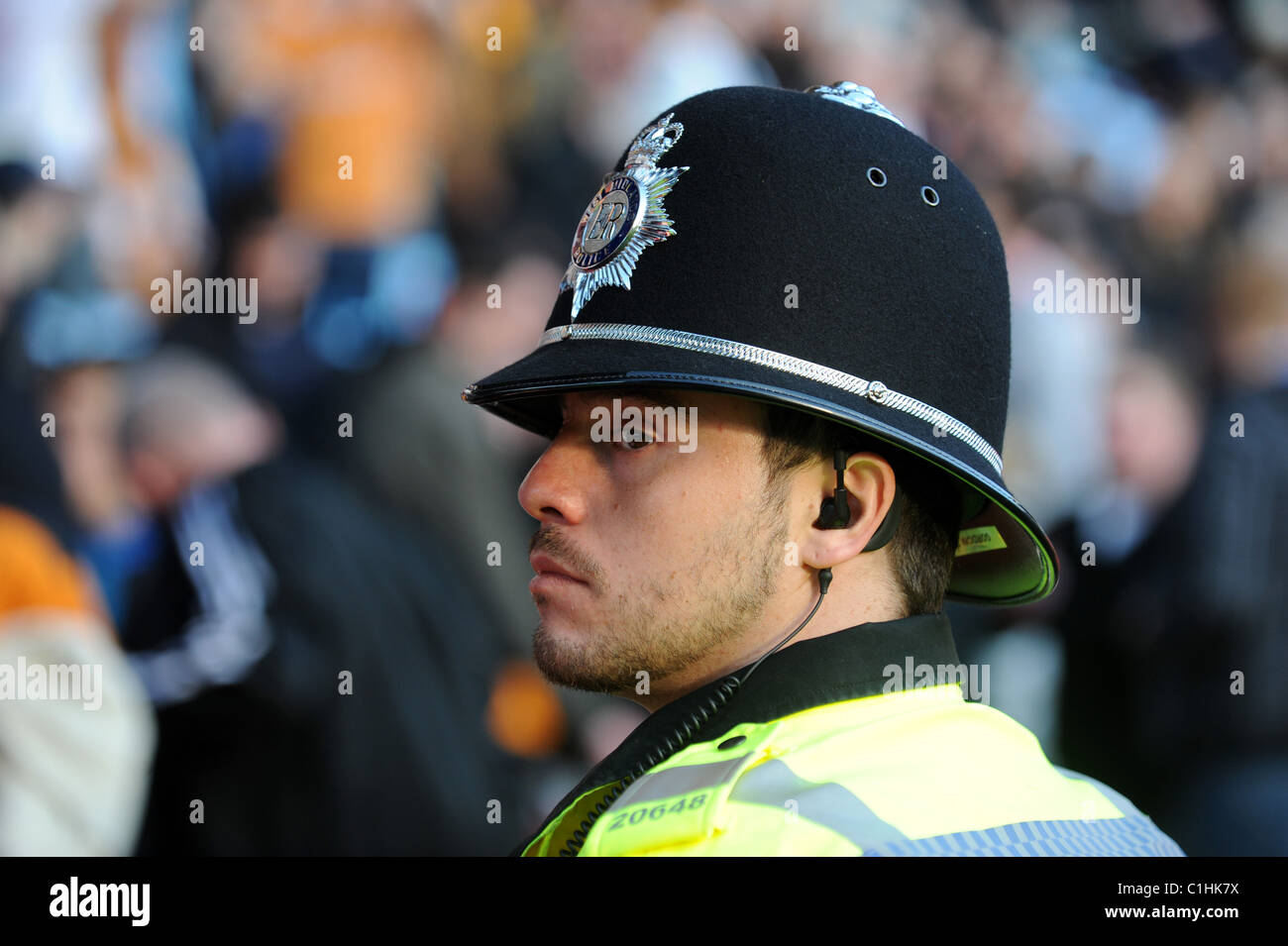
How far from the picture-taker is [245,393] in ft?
15.8

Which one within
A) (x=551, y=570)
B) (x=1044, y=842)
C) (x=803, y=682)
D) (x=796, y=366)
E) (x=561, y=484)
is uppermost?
(x=796, y=366)

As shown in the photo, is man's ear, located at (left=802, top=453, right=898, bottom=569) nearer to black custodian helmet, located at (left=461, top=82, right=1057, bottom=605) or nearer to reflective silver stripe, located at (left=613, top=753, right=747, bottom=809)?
black custodian helmet, located at (left=461, top=82, right=1057, bottom=605)

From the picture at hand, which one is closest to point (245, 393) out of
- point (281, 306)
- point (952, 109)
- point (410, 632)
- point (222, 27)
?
point (281, 306)

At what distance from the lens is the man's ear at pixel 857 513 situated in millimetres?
1752

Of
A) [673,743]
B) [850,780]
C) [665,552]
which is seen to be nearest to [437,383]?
[665,552]

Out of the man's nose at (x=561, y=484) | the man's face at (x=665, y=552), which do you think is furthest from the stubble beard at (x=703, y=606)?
the man's nose at (x=561, y=484)

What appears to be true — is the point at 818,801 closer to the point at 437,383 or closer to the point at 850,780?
the point at 850,780

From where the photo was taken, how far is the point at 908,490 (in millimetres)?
1848

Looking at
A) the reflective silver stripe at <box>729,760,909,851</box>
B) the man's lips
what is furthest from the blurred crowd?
the reflective silver stripe at <box>729,760,909,851</box>

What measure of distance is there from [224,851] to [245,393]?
1.65 metres

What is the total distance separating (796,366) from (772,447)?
0.39 feet

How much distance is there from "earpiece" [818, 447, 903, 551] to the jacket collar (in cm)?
12

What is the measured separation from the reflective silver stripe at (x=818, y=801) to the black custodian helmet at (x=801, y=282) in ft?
1.60
